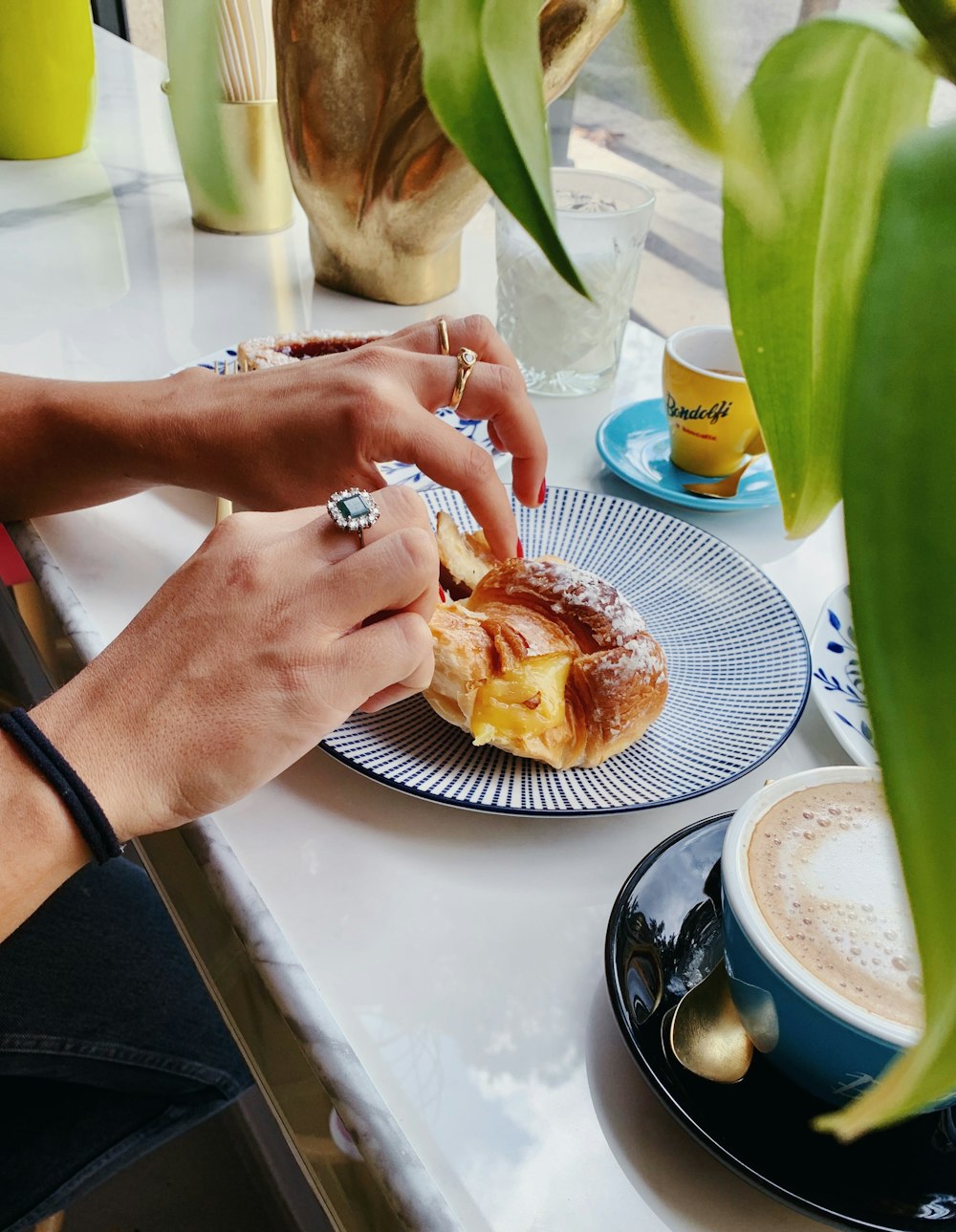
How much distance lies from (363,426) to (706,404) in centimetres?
27

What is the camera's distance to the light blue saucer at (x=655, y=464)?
744mm

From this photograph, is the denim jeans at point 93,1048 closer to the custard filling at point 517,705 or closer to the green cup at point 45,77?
the custard filling at point 517,705

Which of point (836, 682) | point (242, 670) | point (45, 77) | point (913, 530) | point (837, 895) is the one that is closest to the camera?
point (913, 530)

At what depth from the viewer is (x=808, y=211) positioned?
10 cm

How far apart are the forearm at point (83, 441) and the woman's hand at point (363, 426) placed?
0.04 ft

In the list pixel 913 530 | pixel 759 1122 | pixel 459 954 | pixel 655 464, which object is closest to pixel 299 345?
pixel 655 464

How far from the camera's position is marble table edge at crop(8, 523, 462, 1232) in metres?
Answer: 0.35

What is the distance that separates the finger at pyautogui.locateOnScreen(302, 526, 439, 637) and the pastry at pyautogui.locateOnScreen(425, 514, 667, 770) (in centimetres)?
6

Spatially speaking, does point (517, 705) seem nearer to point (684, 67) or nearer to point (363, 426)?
point (363, 426)

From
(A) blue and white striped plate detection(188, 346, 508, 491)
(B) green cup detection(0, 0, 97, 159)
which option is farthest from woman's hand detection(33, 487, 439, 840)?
(B) green cup detection(0, 0, 97, 159)

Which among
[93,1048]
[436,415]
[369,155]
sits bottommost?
[93,1048]

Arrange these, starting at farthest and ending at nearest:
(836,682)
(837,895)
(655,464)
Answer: (655,464) < (836,682) < (837,895)

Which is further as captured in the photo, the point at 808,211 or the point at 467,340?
the point at 467,340

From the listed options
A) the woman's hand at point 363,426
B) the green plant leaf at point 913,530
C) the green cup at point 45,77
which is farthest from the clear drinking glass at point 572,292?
the green plant leaf at point 913,530
